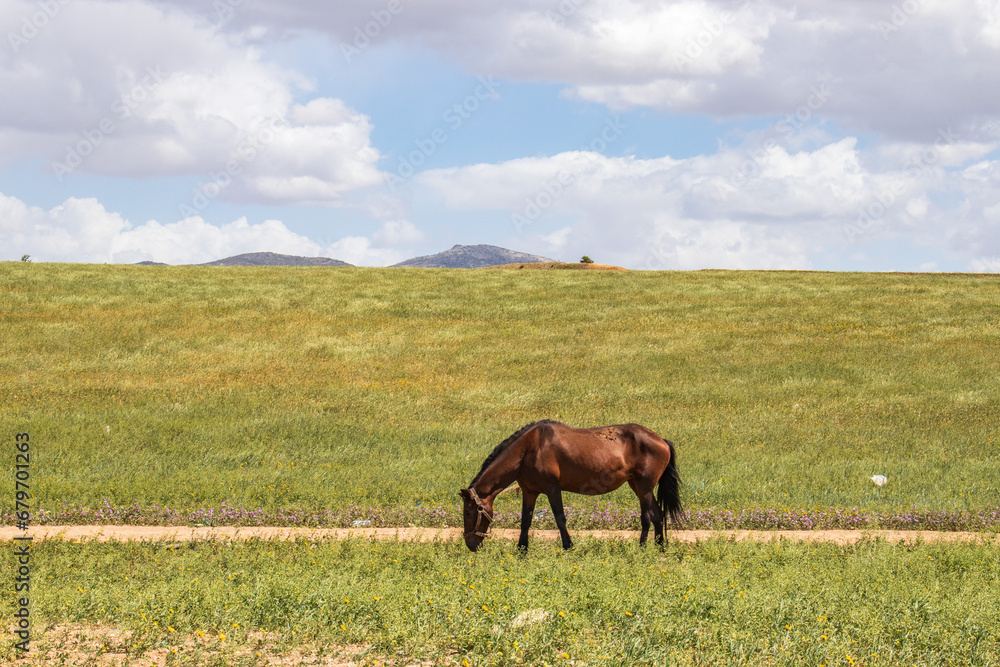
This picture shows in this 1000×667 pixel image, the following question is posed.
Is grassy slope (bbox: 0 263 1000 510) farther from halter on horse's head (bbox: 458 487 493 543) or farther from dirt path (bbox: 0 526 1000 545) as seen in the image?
halter on horse's head (bbox: 458 487 493 543)

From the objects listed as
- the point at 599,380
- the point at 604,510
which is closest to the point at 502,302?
the point at 599,380

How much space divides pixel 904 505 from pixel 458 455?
10.3 m

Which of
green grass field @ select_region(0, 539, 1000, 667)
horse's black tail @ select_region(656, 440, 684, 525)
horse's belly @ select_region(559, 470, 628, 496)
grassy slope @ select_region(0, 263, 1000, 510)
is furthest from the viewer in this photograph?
grassy slope @ select_region(0, 263, 1000, 510)

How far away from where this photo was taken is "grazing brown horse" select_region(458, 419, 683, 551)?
11.9 metres

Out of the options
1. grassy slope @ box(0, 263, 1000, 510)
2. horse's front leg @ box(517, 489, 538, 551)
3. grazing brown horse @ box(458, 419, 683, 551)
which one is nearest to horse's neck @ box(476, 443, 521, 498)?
grazing brown horse @ box(458, 419, 683, 551)

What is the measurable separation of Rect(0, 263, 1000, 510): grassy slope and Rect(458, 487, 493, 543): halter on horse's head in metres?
4.39

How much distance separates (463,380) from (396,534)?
17.8 m

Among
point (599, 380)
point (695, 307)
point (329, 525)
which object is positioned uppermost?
point (695, 307)

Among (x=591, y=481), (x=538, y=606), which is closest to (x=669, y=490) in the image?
(x=591, y=481)

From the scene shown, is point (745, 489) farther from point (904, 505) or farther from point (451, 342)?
point (451, 342)

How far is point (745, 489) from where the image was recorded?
17266mm

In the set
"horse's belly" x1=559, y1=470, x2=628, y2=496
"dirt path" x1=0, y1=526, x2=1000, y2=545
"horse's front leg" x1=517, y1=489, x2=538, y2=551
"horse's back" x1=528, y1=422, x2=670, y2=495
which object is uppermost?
"horse's back" x1=528, y1=422, x2=670, y2=495

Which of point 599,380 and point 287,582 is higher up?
point 599,380

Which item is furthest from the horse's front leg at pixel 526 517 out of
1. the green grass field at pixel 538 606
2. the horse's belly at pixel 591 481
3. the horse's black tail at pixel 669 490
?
the horse's black tail at pixel 669 490
